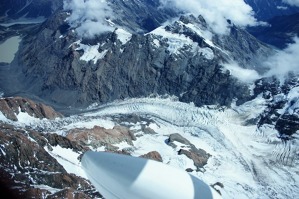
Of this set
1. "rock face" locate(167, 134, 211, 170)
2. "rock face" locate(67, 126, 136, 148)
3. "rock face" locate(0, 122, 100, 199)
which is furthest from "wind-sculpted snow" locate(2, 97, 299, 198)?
"rock face" locate(0, 122, 100, 199)

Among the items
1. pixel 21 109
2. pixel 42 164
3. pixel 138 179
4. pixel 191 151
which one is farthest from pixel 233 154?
pixel 138 179

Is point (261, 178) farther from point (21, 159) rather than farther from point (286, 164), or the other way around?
point (21, 159)

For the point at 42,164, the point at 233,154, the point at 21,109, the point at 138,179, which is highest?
the point at 138,179

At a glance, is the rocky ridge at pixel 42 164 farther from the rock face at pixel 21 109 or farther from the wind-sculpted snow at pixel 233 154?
the rock face at pixel 21 109

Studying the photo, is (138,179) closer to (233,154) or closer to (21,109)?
(233,154)

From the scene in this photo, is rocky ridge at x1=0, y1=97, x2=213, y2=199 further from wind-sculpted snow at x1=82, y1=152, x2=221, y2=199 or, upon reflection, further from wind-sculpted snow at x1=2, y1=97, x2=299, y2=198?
wind-sculpted snow at x1=82, y1=152, x2=221, y2=199
